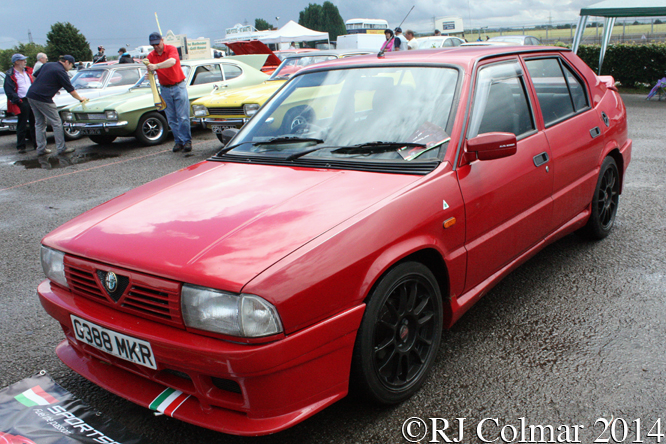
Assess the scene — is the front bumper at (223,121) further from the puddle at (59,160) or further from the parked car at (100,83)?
the parked car at (100,83)

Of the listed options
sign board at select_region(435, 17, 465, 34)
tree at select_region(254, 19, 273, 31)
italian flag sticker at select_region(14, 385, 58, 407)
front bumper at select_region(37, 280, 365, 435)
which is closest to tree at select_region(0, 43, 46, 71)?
sign board at select_region(435, 17, 465, 34)

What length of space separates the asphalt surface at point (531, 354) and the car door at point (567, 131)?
1.76 feet

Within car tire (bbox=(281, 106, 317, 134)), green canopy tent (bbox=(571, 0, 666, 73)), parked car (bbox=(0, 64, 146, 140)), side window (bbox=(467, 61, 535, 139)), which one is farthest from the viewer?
green canopy tent (bbox=(571, 0, 666, 73))

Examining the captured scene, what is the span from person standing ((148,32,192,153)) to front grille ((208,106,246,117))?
45cm

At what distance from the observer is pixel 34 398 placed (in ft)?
7.78

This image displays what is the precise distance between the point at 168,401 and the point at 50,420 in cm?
57

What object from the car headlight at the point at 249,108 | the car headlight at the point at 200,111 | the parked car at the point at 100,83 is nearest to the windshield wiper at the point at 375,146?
the car headlight at the point at 249,108

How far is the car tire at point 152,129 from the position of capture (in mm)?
10031

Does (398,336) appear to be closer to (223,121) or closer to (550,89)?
(550,89)

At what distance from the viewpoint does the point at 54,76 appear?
8.98 metres

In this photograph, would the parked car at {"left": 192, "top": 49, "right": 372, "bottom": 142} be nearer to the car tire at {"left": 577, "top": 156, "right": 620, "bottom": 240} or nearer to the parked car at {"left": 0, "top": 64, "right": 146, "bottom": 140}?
the parked car at {"left": 0, "top": 64, "right": 146, "bottom": 140}

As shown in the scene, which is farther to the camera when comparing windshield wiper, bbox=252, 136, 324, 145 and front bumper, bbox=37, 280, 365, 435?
windshield wiper, bbox=252, 136, 324, 145

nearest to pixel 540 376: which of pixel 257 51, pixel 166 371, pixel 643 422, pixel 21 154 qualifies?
pixel 643 422

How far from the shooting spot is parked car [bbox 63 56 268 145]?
9.59 metres
